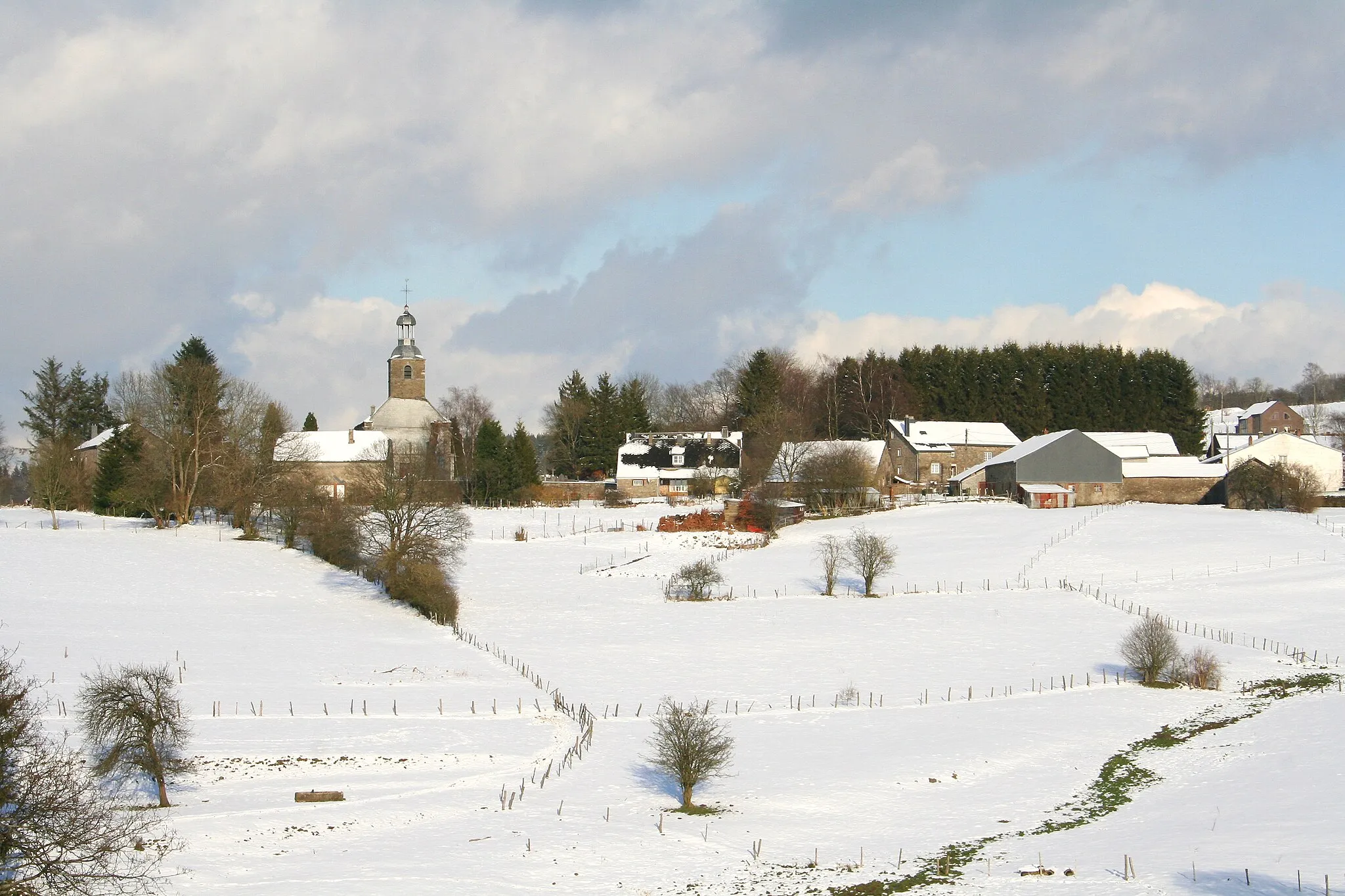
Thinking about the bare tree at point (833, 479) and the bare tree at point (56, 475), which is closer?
the bare tree at point (56, 475)

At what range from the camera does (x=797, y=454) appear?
80.2 metres

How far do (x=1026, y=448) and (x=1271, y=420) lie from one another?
6168cm

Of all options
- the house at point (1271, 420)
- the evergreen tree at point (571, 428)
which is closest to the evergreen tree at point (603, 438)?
the evergreen tree at point (571, 428)

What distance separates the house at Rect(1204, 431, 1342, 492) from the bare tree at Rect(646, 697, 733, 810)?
6663cm

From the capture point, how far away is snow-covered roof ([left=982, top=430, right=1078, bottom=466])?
82000mm

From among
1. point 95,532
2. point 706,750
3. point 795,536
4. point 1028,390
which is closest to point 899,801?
point 706,750

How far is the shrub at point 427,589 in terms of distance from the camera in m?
48.1

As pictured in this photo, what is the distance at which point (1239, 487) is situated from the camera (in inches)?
2982

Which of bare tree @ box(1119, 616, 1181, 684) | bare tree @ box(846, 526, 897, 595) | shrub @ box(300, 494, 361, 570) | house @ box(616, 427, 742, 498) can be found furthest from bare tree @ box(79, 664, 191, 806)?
house @ box(616, 427, 742, 498)

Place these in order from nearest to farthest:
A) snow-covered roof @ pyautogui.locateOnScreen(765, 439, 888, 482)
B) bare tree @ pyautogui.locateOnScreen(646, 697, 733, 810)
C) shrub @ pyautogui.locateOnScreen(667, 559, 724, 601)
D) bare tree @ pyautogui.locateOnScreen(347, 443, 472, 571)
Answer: bare tree @ pyautogui.locateOnScreen(646, 697, 733, 810), bare tree @ pyautogui.locateOnScreen(347, 443, 472, 571), shrub @ pyautogui.locateOnScreen(667, 559, 724, 601), snow-covered roof @ pyautogui.locateOnScreen(765, 439, 888, 482)

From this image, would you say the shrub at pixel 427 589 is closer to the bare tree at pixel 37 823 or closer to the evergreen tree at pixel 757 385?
the bare tree at pixel 37 823

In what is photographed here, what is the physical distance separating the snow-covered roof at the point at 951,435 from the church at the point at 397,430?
130 ft

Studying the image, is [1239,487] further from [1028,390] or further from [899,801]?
[899,801]

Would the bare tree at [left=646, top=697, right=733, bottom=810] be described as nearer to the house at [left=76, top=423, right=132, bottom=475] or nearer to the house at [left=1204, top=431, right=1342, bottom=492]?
the house at [left=76, top=423, right=132, bottom=475]
